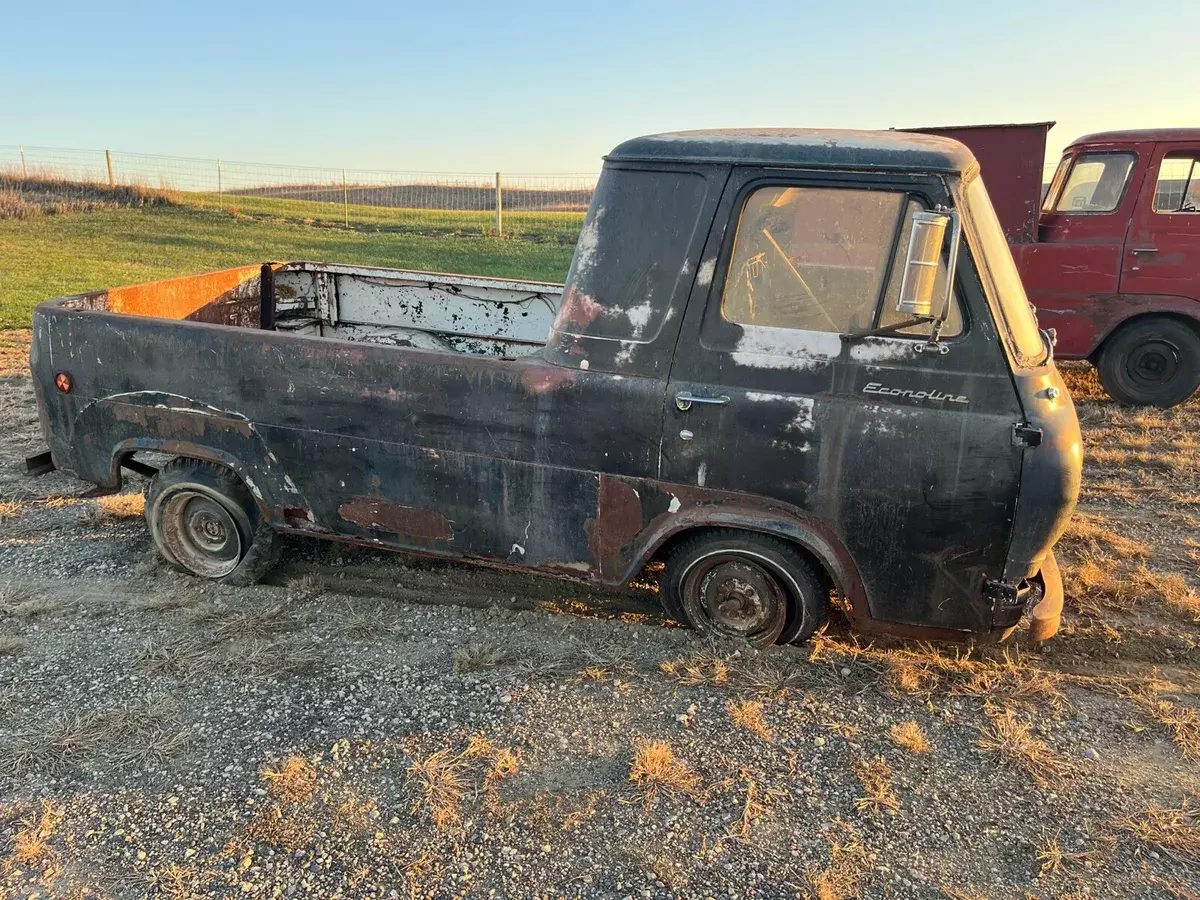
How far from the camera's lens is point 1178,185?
7500 mm

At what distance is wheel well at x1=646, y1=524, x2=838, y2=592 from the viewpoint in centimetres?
354

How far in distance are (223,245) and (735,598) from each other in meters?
19.6

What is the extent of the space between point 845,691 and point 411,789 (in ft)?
6.06

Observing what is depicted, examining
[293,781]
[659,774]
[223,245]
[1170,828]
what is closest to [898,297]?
[659,774]

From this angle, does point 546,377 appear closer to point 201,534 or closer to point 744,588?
point 744,588

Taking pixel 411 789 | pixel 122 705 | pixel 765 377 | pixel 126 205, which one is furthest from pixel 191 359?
pixel 126 205

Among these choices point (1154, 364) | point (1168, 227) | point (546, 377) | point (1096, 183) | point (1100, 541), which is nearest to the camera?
point (546, 377)

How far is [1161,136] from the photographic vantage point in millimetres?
7461

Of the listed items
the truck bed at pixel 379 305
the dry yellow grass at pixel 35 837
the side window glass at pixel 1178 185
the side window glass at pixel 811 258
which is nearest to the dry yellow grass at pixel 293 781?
the dry yellow grass at pixel 35 837

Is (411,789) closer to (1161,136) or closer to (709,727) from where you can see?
(709,727)

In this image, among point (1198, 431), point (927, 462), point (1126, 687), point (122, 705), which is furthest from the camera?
point (1198, 431)

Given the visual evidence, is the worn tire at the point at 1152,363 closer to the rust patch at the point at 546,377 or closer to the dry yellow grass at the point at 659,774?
the rust patch at the point at 546,377

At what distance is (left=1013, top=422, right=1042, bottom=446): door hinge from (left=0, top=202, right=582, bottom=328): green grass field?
12634mm

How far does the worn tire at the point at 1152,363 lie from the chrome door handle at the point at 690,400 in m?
6.35
